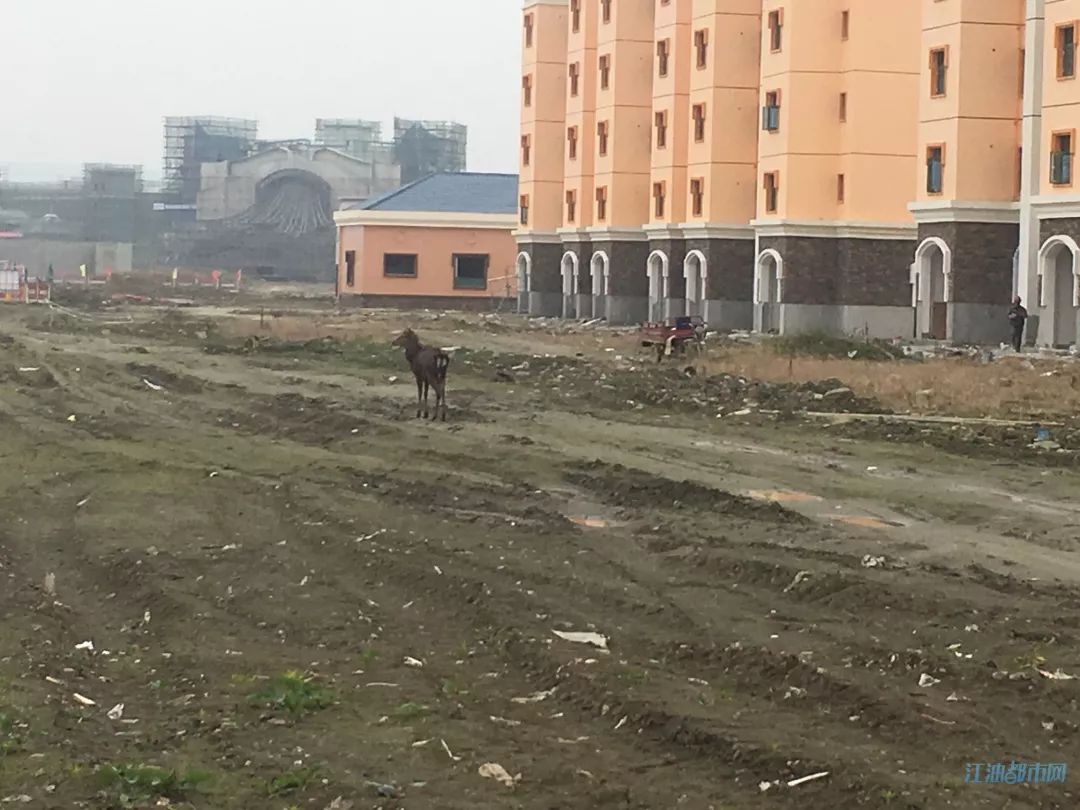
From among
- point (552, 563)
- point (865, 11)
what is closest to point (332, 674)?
point (552, 563)

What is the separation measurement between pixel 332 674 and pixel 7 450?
12.0 m

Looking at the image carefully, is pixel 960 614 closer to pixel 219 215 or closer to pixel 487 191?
pixel 487 191

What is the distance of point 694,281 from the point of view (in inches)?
2203

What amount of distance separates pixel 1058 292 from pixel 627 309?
24342 mm

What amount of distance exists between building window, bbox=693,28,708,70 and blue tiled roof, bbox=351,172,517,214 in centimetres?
2169

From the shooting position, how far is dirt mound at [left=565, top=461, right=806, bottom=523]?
1585 cm

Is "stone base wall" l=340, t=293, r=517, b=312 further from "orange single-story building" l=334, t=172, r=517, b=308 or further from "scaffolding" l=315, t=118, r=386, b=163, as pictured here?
"scaffolding" l=315, t=118, r=386, b=163

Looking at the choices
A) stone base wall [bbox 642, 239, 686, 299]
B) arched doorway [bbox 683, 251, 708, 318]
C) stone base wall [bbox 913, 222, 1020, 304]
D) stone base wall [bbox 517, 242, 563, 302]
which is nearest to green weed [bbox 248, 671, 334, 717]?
stone base wall [bbox 913, 222, 1020, 304]

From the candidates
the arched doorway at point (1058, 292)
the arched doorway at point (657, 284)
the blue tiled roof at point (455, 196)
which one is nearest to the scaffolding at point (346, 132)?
the blue tiled roof at point (455, 196)

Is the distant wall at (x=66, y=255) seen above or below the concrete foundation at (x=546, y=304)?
above

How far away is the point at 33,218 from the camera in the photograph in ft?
387

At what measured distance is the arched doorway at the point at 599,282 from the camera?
63562 millimetres

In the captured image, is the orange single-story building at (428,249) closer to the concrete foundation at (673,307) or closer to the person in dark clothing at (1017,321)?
the concrete foundation at (673,307)

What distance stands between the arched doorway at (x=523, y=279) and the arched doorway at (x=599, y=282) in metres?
6.01
